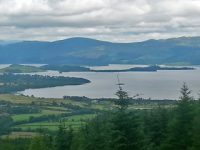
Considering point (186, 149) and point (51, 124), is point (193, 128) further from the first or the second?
point (51, 124)

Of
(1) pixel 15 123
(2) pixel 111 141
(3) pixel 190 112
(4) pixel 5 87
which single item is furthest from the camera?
(4) pixel 5 87

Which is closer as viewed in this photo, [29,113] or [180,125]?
[180,125]

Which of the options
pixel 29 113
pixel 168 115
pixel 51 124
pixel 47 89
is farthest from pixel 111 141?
pixel 47 89

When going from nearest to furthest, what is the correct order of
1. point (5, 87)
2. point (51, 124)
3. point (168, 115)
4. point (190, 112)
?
1. point (190, 112)
2. point (168, 115)
3. point (51, 124)
4. point (5, 87)

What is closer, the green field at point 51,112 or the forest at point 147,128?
the forest at point 147,128

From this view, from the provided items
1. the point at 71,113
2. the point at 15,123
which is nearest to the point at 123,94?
the point at 15,123

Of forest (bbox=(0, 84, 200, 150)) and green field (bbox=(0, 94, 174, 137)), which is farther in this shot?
green field (bbox=(0, 94, 174, 137))

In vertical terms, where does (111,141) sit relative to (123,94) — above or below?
below

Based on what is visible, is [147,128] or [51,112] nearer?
[147,128]

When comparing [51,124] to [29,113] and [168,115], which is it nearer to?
[29,113]
